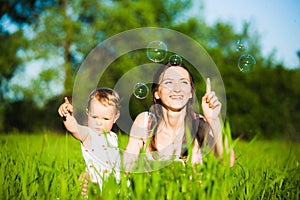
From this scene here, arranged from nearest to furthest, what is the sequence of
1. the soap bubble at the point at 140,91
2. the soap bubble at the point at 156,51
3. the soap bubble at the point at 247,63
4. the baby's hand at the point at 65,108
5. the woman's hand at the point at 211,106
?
the woman's hand at the point at 211,106, the baby's hand at the point at 65,108, the soap bubble at the point at 140,91, the soap bubble at the point at 247,63, the soap bubble at the point at 156,51

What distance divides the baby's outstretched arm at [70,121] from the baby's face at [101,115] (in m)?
0.16

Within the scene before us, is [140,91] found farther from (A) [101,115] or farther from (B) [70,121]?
(B) [70,121]

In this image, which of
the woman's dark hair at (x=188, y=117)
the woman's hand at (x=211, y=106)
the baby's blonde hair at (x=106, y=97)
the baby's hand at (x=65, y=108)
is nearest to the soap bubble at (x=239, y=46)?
the woman's dark hair at (x=188, y=117)

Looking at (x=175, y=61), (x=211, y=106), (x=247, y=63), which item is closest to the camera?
(x=211, y=106)

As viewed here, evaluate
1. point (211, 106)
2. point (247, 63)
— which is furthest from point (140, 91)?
point (211, 106)

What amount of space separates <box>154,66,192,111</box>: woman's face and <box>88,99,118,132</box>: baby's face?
0.41 meters

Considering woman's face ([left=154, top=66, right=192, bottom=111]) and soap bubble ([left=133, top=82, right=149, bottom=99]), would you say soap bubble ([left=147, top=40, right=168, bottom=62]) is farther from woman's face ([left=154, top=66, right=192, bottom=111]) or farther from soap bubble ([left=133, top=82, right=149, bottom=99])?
woman's face ([left=154, top=66, right=192, bottom=111])

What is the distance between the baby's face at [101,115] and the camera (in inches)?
136

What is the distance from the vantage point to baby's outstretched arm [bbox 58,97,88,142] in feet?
9.55

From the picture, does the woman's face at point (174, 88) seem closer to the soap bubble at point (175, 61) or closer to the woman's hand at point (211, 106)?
the soap bubble at point (175, 61)

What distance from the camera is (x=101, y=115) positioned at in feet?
11.4

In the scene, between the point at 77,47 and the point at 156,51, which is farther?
the point at 77,47

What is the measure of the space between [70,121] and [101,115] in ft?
1.39

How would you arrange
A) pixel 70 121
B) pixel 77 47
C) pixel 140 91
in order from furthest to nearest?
1. pixel 77 47
2. pixel 140 91
3. pixel 70 121
